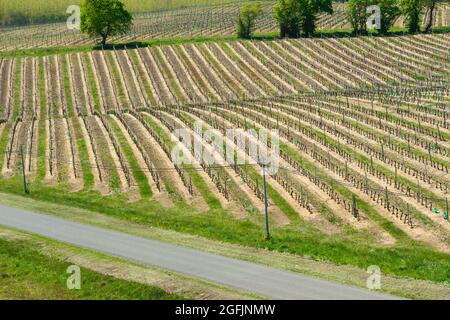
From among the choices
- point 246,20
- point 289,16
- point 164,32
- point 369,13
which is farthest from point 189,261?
Result: point 164,32

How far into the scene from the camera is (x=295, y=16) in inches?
6176

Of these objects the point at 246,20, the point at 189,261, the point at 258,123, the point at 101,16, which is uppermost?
the point at 101,16

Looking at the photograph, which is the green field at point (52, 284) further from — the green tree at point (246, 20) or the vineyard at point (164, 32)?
the vineyard at point (164, 32)

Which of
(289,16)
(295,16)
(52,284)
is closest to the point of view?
(52,284)

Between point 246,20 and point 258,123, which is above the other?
point 246,20

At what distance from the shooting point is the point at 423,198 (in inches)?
2338

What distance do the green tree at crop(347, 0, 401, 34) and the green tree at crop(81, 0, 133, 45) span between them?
204 feet

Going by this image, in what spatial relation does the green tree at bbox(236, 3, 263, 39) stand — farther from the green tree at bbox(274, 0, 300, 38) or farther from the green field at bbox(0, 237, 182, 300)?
the green field at bbox(0, 237, 182, 300)

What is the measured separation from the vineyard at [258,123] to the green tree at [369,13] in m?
9.23

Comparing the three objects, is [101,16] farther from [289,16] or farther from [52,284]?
[52,284]

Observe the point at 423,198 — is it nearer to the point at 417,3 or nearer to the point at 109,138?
the point at 109,138

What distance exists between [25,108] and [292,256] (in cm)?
7895

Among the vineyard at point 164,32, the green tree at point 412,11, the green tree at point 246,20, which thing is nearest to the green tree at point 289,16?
the green tree at point 246,20

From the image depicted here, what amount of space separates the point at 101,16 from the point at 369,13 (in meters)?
72.4
